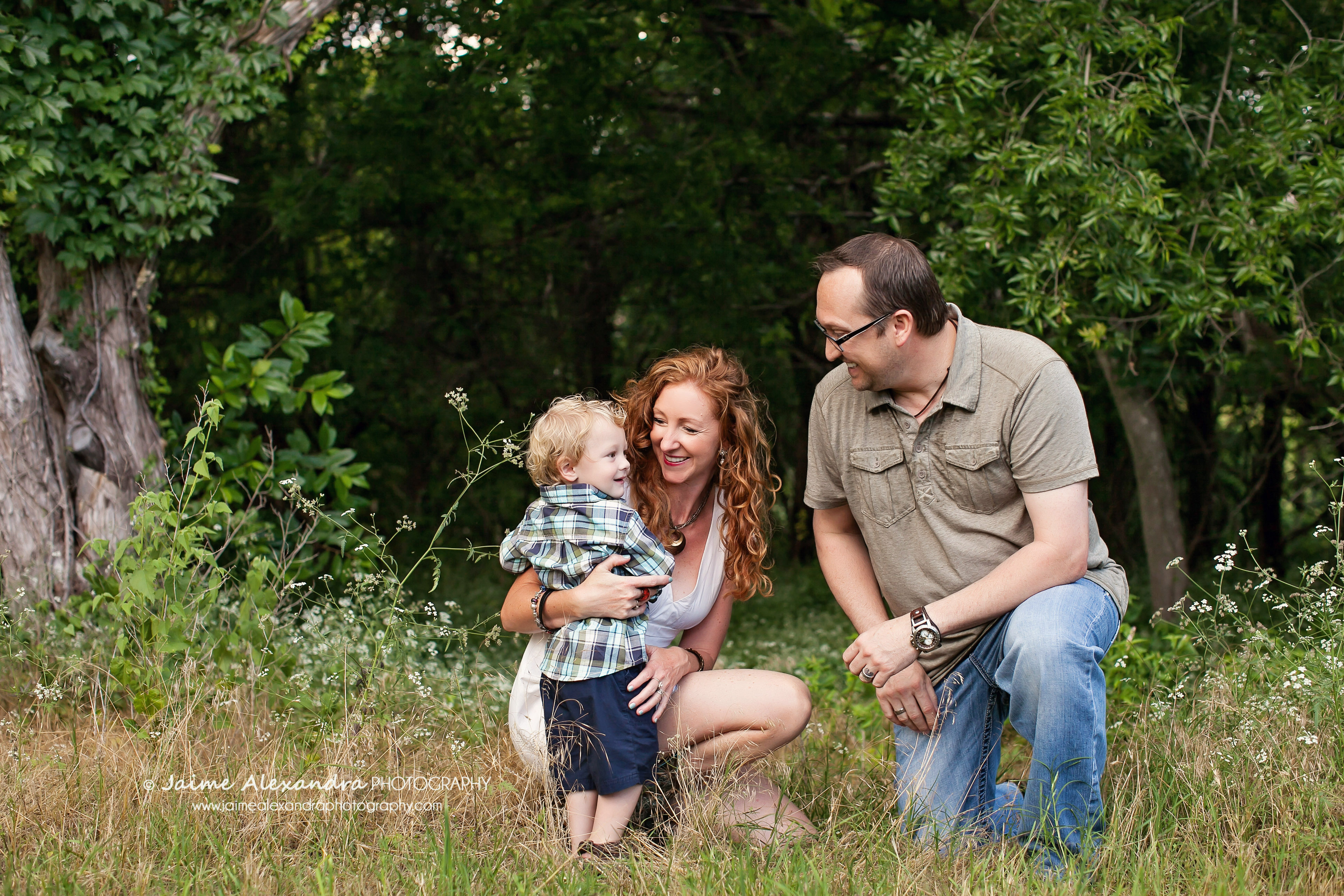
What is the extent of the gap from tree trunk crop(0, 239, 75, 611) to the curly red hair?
9.20 ft

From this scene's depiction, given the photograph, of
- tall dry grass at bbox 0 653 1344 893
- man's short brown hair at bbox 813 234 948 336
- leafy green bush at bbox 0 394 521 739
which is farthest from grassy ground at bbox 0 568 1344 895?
man's short brown hair at bbox 813 234 948 336

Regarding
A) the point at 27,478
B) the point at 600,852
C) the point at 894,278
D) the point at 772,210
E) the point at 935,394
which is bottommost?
the point at 600,852

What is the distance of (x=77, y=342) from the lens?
16.1 feet

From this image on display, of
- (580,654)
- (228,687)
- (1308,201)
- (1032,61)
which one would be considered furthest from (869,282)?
(1032,61)

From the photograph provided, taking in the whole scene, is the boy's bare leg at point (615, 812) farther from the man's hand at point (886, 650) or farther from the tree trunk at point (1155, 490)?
the tree trunk at point (1155, 490)

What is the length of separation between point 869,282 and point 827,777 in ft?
5.05

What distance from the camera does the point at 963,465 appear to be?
2.91 metres

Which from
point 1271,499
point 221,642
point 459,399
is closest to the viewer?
point 459,399

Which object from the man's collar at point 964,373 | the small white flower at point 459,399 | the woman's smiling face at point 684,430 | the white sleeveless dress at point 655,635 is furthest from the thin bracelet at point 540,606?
the man's collar at point 964,373

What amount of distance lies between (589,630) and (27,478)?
10.0 feet

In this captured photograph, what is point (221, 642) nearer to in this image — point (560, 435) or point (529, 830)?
point (529, 830)

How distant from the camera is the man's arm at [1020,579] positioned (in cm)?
279

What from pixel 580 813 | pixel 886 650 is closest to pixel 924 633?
pixel 886 650

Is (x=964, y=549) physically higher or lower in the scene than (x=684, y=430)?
lower
